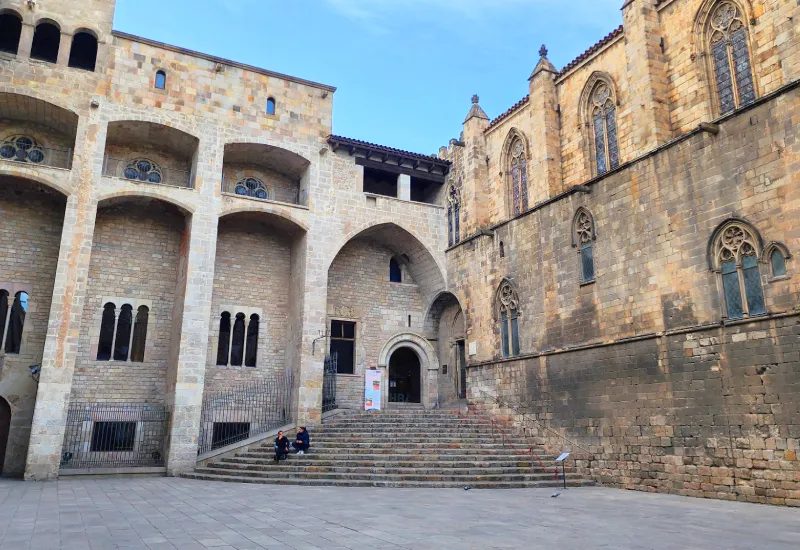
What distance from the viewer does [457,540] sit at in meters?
7.18

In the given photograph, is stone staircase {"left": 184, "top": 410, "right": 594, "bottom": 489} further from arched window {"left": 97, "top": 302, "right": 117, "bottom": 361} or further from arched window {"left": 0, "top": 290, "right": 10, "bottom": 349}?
arched window {"left": 0, "top": 290, "right": 10, "bottom": 349}

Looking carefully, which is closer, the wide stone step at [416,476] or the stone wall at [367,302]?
the wide stone step at [416,476]

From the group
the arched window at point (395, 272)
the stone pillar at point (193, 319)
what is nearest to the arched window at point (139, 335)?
the stone pillar at point (193, 319)

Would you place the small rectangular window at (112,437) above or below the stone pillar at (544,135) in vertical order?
below

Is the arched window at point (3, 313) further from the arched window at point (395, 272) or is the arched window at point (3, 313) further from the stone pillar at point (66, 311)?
the arched window at point (395, 272)

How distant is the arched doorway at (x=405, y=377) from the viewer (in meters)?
23.0

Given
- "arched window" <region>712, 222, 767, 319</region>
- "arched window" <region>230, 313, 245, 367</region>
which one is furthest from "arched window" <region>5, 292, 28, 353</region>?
"arched window" <region>712, 222, 767, 319</region>

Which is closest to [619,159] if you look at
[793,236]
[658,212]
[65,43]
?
[658,212]

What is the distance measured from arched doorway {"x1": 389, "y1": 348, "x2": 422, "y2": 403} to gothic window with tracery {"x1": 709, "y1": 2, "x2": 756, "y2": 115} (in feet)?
45.6

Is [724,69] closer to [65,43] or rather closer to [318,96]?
[318,96]

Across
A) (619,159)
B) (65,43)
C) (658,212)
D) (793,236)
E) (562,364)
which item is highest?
(65,43)

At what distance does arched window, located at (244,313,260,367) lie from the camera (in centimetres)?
2027

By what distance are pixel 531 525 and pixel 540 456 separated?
24.6 feet

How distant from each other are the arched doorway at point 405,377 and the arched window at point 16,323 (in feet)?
40.4
